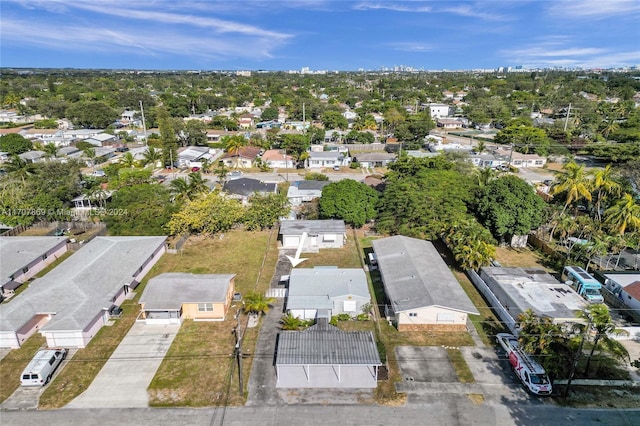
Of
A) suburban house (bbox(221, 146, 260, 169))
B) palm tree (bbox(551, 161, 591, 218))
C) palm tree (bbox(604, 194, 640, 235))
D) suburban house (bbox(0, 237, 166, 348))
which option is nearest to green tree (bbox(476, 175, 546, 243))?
palm tree (bbox(551, 161, 591, 218))

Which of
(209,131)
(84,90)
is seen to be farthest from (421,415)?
(84,90)

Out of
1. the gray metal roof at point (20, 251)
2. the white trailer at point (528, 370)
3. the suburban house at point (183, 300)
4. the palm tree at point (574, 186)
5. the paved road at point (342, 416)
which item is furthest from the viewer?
the palm tree at point (574, 186)

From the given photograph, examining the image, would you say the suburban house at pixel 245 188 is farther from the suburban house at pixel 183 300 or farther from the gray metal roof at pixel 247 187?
the suburban house at pixel 183 300

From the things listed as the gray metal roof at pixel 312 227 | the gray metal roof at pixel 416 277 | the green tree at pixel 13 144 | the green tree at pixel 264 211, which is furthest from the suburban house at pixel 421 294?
the green tree at pixel 13 144

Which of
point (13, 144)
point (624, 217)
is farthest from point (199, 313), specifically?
point (13, 144)

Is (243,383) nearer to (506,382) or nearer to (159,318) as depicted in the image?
(159,318)

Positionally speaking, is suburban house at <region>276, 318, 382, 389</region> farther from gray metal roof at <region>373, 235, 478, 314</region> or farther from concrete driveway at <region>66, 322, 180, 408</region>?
concrete driveway at <region>66, 322, 180, 408</region>
